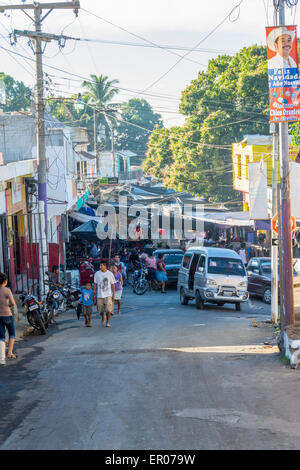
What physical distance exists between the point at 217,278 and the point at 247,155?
26.9 m

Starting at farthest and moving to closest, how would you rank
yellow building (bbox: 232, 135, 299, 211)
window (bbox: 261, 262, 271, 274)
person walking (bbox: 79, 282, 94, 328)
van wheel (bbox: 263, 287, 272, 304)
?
yellow building (bbox: 232, 135, 299, 211)
window (bbox: 261, 262, 271, 274)
van wheel (bbox: 263, 287, 272, 304)
person walking (bbox: 79, 282, 94, 328)

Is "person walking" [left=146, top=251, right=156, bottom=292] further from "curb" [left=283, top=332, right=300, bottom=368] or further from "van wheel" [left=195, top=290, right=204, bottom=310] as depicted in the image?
"curb" [left=283, top=332, right=300, bottom=368]

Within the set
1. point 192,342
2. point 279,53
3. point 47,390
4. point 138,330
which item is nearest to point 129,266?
point 138,330

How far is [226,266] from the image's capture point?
23.2 metres

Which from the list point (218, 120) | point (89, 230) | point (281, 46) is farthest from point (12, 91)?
point (281, 46)

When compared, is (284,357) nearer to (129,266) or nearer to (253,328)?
(253,328)

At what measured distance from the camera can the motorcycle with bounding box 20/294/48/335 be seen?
53.5 feet

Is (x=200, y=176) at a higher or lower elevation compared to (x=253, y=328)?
higher

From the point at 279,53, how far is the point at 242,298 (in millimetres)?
11566

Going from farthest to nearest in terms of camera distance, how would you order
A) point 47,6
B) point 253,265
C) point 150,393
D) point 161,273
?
point 161,273 → point 253,265 → point 47,6 → point 150,393

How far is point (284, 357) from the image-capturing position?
11.9 m

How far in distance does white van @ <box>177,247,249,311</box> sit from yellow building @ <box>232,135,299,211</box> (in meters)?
20.7

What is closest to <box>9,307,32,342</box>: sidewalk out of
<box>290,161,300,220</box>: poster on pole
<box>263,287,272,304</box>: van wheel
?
<box>290,161,300,220</box>: poster on pole

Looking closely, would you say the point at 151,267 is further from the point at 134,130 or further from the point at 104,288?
the point at 134,130
